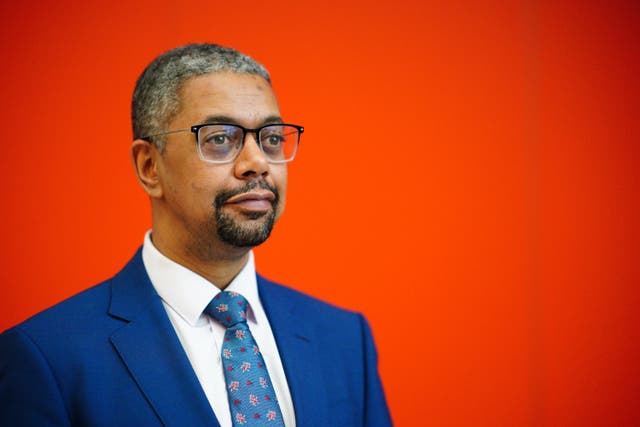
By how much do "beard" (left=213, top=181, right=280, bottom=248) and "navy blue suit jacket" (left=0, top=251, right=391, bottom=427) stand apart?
0.77 feet

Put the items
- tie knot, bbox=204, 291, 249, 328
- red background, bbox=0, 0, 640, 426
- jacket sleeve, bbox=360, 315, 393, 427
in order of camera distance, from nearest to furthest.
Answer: tie knot, bbox=204, 291, 249, 328 → jacket sleeve, bbox=360, 315, 393, 427 → red background, bbox=0, 0, 640, 426

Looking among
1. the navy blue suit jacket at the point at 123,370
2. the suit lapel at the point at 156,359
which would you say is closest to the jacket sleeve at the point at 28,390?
the navy blue suit jacket at the point at 123,370

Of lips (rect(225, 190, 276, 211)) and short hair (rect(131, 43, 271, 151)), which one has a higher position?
short hair (rect(131, 43, 271, 151))

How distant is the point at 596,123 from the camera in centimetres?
240

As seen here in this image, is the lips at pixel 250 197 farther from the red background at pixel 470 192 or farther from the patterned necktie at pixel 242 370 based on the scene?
the red background at pixel 470 192

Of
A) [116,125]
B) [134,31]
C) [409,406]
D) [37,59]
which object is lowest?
[409,406]

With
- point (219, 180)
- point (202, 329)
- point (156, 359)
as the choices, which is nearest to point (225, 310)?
point (202, 329)

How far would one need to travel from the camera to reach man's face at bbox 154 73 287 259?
145 centimetres

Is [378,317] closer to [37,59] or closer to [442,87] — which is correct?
[442,87]

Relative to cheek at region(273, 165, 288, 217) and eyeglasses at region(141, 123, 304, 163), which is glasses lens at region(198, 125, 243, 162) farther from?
cheek at region(273, 165, 288, 217)

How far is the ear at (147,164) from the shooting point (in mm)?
1562

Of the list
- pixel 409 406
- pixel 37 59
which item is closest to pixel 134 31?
pixel 37 59

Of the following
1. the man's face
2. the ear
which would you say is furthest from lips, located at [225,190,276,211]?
the ear

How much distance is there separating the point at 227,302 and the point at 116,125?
0.96m
